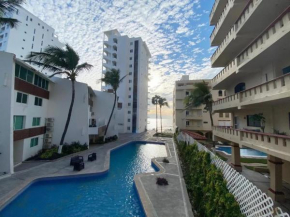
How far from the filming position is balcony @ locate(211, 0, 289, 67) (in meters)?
7.96

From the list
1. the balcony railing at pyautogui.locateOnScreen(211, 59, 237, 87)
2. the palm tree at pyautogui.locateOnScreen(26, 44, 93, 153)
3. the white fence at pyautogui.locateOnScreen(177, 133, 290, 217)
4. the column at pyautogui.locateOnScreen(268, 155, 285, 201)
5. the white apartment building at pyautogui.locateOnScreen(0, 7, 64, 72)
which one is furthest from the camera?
the white apartment building at pyautogui.locateOnScreen(0, 7, 64, 72)

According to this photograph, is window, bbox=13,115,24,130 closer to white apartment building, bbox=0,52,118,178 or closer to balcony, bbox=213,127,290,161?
white apartment building, bbox=0,52,118,178

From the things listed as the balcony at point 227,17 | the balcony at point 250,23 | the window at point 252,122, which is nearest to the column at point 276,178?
the window at point 252,122

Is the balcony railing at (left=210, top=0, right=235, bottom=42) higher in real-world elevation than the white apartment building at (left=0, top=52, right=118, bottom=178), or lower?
higher

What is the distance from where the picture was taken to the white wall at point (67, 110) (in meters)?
19.2

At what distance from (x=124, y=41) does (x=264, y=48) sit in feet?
149

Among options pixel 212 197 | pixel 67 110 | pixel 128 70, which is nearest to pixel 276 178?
pixel 212 197

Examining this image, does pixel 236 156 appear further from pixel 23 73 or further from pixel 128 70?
pixel 128 70

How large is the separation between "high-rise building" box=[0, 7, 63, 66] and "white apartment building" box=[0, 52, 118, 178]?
4733 centimetres

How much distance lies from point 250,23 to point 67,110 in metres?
20.1

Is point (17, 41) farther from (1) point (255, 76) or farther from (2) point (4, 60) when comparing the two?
(1) point (255, 76)

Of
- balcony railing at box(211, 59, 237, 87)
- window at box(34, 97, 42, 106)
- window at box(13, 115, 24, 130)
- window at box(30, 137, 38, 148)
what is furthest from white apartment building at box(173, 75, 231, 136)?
window at box(13, 115, 24, 130)

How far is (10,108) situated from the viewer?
11500 mm

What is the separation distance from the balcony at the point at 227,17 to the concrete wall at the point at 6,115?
1716cm
